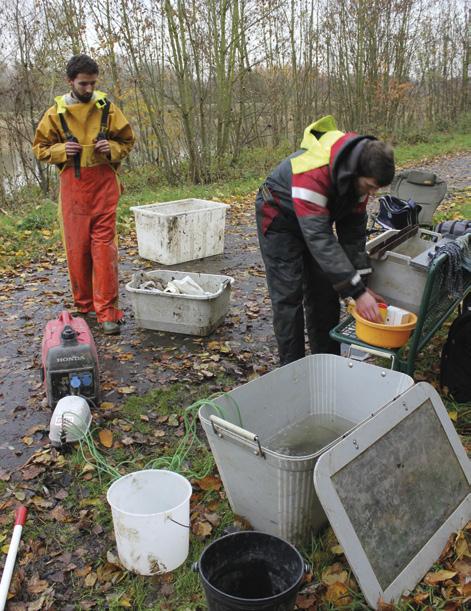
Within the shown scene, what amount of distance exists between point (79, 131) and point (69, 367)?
2.17m

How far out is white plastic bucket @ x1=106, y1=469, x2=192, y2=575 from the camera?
2316mm

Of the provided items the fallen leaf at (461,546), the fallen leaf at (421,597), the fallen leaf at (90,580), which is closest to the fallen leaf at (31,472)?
the fallen leaf at (90,580)

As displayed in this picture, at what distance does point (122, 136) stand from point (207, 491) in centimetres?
319

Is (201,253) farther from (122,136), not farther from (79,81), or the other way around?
(79,81)

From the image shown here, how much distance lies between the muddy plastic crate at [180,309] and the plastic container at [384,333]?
1657mm

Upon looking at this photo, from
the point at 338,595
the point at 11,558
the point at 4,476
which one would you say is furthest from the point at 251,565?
the point at 4,476

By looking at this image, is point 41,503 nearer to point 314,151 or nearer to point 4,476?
point 4,476

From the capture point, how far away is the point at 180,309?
466 centimetres

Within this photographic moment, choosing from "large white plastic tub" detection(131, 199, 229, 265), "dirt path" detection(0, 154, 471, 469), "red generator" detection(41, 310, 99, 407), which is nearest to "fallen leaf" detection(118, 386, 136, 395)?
"dirt path" detection(0, 154, 471, 469)

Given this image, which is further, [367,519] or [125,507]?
[125,507]

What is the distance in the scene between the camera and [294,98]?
623 inches

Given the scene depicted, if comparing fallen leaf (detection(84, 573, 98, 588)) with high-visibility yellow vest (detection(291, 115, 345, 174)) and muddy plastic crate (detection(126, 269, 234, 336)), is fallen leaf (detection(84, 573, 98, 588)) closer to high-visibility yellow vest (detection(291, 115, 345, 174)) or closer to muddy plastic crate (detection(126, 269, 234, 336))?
high-visibility yellow vest (detection(291, 115, 345, 174))

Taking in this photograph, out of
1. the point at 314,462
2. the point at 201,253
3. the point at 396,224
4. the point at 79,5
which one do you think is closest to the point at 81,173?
the point at 201,253

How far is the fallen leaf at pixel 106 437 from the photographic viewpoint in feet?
11.0
